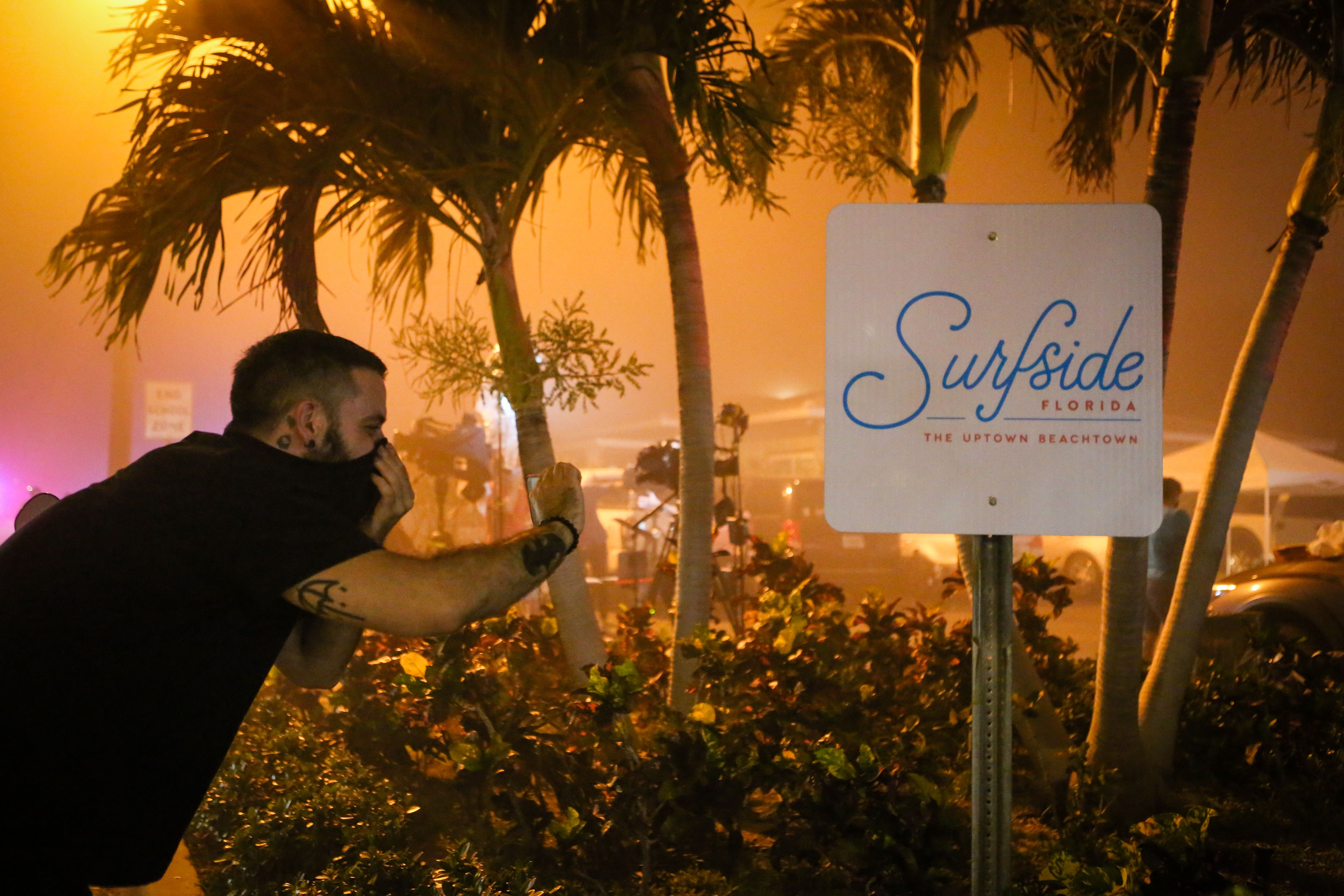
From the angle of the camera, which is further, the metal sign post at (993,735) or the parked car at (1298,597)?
the parked car at (1298,597)

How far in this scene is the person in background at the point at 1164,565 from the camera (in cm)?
645

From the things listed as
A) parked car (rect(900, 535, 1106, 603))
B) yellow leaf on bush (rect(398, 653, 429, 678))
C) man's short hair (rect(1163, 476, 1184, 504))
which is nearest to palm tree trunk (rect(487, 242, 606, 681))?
yellow leaf on bush (rect(398, 653, 429, 678))

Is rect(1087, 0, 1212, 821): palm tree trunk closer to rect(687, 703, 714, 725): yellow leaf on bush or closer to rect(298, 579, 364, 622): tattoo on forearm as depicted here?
rect(687, 703, 714, 725): yellow leaf on bush

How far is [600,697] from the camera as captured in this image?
2803 mm

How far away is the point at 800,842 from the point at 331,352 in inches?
68.8

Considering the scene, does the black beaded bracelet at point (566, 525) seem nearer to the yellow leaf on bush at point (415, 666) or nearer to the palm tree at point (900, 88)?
the yellow leaf on bush at point (415, 666)

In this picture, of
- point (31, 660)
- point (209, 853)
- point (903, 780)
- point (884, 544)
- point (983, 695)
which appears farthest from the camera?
point (884, 544)

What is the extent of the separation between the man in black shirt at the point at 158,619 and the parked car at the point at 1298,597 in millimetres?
6088

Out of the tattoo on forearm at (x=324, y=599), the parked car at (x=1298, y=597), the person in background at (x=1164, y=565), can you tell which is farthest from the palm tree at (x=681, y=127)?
the parked car at (x=1298, y=597)

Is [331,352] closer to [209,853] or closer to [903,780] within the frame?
[903,780]

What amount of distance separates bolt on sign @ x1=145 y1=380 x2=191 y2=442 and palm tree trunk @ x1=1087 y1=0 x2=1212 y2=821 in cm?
1367

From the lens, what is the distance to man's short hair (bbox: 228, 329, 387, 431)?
72.9 inches

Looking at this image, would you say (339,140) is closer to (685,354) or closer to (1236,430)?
(685,354)

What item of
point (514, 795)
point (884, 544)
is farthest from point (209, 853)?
point (884, 544)
